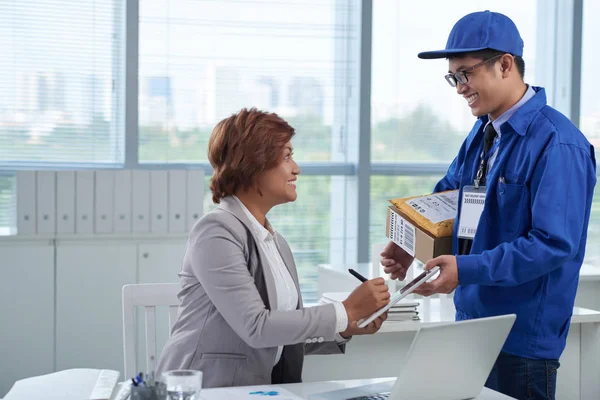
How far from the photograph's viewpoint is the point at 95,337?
4344mm

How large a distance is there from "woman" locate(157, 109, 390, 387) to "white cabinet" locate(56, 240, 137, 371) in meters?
2.36

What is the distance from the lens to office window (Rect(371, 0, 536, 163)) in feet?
17.7

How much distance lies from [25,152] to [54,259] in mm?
853

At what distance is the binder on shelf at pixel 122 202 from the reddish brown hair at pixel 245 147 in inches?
91.9

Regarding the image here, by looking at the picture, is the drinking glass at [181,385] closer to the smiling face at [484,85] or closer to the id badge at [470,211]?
the id badge at [470,211]

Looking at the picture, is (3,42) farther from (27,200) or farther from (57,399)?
(57,399)

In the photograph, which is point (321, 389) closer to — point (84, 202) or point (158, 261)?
point (158, 261)

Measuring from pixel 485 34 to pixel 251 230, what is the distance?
2.65 feet

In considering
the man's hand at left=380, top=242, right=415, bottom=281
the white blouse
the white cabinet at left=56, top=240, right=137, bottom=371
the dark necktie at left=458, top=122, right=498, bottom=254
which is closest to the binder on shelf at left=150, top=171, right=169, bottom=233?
the white cabinet at left=56, top=240, right=137, bottom=371

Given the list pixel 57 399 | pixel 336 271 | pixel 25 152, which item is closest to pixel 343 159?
pixel 336 271

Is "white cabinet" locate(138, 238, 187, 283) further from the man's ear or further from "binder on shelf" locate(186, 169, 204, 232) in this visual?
the man's ear

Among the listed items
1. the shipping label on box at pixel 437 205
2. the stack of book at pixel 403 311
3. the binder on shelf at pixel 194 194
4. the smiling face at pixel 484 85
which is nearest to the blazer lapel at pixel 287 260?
the shipping label on box at pixel 437 205

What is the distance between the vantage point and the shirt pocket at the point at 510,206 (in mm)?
2098

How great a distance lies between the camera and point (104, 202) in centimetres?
438
